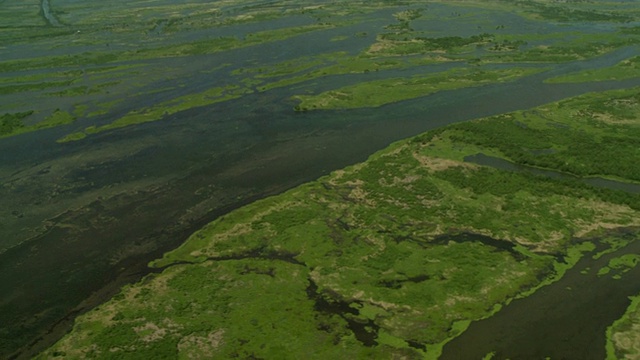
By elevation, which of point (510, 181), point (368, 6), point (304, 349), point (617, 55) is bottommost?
point (304, 349)

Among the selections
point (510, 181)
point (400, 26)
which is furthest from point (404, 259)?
point (400, 26)

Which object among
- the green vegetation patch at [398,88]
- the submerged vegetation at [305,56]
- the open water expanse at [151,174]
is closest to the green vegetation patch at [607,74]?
the submerged vegetation at [305,56]

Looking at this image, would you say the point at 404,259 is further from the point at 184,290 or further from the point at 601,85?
the point at 601,85

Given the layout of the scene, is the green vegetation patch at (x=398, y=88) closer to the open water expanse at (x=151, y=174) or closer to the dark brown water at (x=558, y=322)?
the open water expanse at (x=151, y=174)

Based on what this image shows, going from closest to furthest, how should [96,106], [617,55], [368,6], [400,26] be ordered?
[96,106] < [617,55] < [400,26] < [368,6]

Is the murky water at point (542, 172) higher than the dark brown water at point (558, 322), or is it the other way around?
the murky water at point (542, 172)

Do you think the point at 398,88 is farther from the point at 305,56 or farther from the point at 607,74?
the point at 607,74

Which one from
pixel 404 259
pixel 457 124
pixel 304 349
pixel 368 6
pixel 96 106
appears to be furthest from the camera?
pixel 368 6
